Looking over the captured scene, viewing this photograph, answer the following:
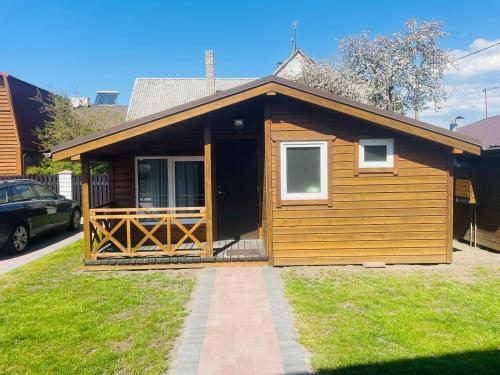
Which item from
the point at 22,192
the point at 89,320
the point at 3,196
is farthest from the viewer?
the point at 22,192

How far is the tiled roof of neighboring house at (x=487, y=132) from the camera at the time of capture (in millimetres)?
7840

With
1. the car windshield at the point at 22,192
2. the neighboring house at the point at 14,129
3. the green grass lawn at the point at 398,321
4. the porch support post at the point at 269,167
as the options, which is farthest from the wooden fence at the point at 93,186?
the green grass lawn at the point at 398,321

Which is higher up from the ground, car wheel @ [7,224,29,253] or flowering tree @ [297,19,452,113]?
flowering tree @ [297,19,452,113]

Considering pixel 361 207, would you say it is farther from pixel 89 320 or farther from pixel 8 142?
pixel 8 142

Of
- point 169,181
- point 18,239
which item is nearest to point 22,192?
point 18,239

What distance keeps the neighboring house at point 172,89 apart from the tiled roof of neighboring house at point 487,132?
56.1 feet

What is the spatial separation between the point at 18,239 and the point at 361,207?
7604 millimetres

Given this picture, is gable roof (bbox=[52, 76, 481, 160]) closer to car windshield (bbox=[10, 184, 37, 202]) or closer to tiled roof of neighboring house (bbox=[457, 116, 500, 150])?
Answer: tiled roof of neighboring house (bbox=[457, 116, 500, 150])

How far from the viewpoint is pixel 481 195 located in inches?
324

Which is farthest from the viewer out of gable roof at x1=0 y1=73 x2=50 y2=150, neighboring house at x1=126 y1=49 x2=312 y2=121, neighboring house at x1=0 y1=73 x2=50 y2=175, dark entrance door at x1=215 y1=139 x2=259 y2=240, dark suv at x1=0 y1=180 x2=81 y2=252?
neighboring house at x1=126 y1=49 x2=312 y2=121

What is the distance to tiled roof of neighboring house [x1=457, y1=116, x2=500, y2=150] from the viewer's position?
7840mm

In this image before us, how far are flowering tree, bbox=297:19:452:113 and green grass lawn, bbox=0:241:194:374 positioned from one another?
17.1 m

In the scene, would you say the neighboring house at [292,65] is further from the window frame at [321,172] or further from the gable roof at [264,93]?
the gable roof at [264,93]

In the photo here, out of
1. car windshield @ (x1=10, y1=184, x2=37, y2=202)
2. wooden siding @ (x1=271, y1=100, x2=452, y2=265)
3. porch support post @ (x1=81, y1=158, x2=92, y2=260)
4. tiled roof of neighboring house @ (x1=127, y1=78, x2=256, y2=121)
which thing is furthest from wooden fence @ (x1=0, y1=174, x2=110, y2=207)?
tiled roof of neighboring house @ (x1=127, y1=78, x2=256, y2=121)
